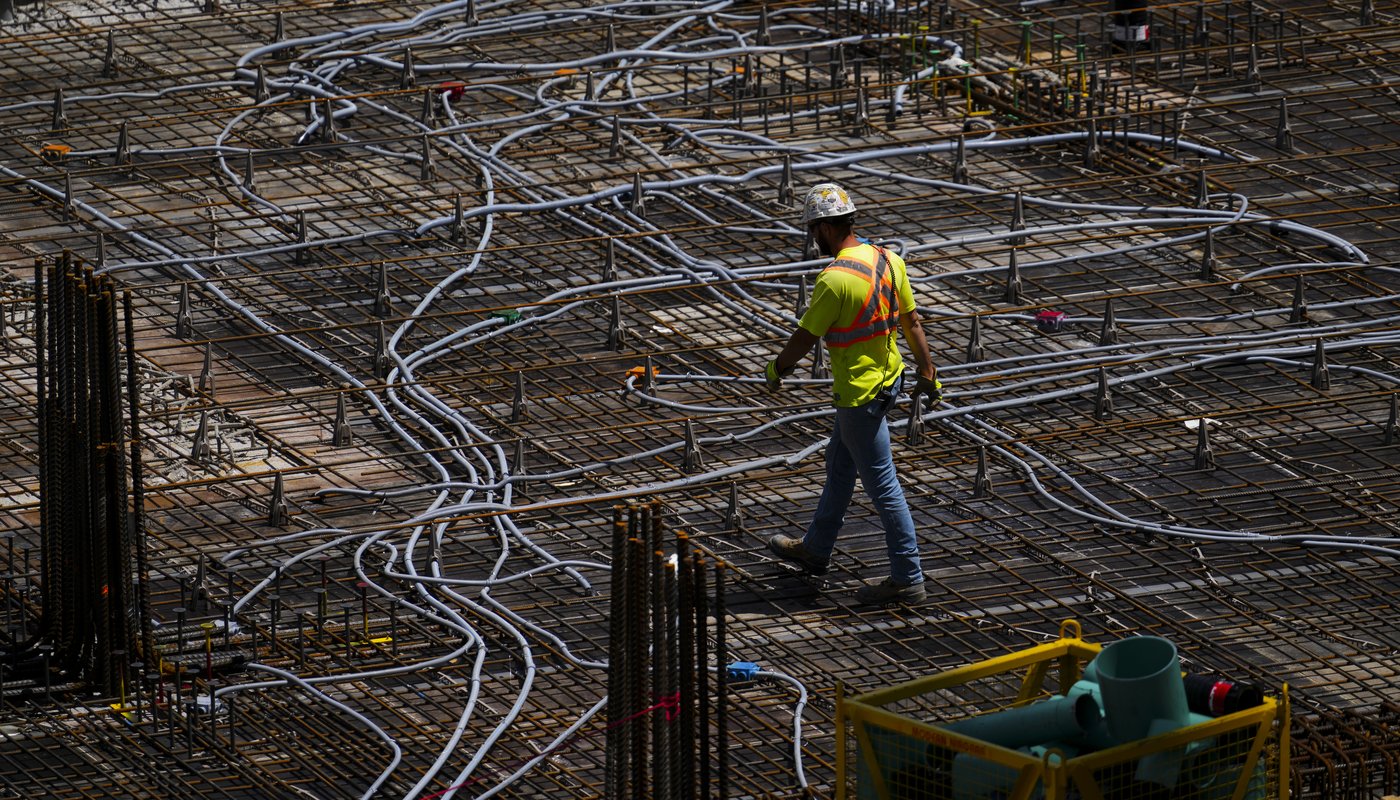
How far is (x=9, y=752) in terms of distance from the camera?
13.0m

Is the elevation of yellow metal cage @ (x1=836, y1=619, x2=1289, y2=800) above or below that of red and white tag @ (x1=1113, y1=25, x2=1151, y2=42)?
below

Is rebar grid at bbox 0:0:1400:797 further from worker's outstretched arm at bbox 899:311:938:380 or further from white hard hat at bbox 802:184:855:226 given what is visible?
white hard hat at bbox 802:184:855:226

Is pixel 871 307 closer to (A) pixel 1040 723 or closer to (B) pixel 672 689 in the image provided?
(B) pixel 672 689

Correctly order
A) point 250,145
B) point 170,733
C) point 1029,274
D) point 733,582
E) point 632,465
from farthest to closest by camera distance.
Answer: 1. point 250,145
2. point 1029,274
3. point 632,465
4. point 733,582
5. point 170,733

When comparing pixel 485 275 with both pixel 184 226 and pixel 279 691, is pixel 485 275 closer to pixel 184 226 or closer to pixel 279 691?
pixel 184 226

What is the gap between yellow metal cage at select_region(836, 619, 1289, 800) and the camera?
10.4 meters

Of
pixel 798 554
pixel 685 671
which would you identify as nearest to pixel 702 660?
pixel 685 671

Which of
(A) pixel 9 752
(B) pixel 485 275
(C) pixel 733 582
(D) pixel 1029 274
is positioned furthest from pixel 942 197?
(A) pixel 9 752

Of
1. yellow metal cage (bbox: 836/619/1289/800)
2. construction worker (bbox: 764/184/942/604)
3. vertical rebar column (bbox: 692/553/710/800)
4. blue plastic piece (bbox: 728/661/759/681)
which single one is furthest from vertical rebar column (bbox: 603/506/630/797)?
construction worker (bbox: 764/184/942/604)

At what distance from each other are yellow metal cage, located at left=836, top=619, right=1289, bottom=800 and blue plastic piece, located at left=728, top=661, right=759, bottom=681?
208 cm

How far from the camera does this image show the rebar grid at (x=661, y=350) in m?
13.5

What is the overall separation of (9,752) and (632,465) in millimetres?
4112

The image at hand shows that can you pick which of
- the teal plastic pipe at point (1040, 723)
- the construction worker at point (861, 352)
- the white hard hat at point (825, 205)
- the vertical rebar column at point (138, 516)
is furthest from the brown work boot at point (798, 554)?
the teal plastic pipe at point (1040, 723)

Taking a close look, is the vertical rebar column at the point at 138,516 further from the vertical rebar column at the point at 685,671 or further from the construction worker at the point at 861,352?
the vertical rebar column at the point at 685,671
